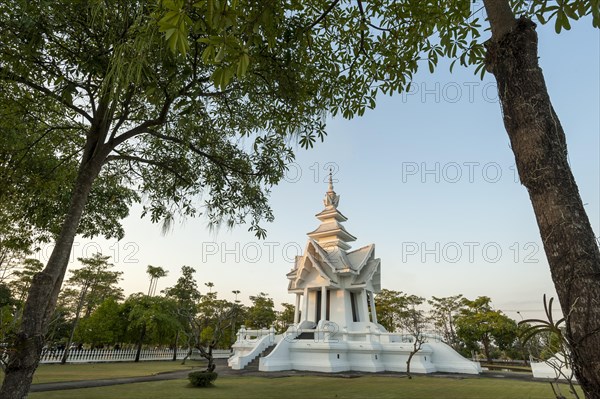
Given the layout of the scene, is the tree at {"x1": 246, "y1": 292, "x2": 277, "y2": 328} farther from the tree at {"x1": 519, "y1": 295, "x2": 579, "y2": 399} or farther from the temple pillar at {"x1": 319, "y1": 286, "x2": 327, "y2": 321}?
the tree at {"x1": 519, "y1": 295, "x2": 579, "y2": 399}

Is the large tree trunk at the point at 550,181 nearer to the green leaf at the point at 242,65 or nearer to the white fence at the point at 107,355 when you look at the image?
the green leaf at the point at 242,65

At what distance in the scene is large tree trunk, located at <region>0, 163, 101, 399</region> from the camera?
11.8 feet

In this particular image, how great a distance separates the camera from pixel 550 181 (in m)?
2.01

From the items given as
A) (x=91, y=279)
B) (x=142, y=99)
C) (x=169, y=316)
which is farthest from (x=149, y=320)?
(x=142, y=99)

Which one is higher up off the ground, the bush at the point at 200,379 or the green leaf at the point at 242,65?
the green leaf at the point at 242,65

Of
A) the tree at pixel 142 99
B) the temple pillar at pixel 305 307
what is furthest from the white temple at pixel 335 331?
the tree at pixel 142 99

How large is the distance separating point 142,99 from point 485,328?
1177 inches

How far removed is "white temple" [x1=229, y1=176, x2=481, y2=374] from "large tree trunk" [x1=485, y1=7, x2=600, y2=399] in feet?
52.8

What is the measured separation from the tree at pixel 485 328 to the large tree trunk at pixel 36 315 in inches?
1187

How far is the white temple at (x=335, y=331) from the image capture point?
55.8 feet

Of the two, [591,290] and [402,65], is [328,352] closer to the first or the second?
[402,65]

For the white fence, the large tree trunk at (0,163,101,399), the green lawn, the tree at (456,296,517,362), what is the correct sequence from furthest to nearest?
the tree at (456,296,517,362) < the white fence < the green lawn < the large tree trunk at (0,163,101,399)

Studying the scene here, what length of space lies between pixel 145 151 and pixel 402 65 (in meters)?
5.54

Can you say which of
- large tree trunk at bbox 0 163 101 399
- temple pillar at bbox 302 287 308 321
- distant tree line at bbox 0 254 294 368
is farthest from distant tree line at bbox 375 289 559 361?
large tree trunk at bbox 0 163 101 399
